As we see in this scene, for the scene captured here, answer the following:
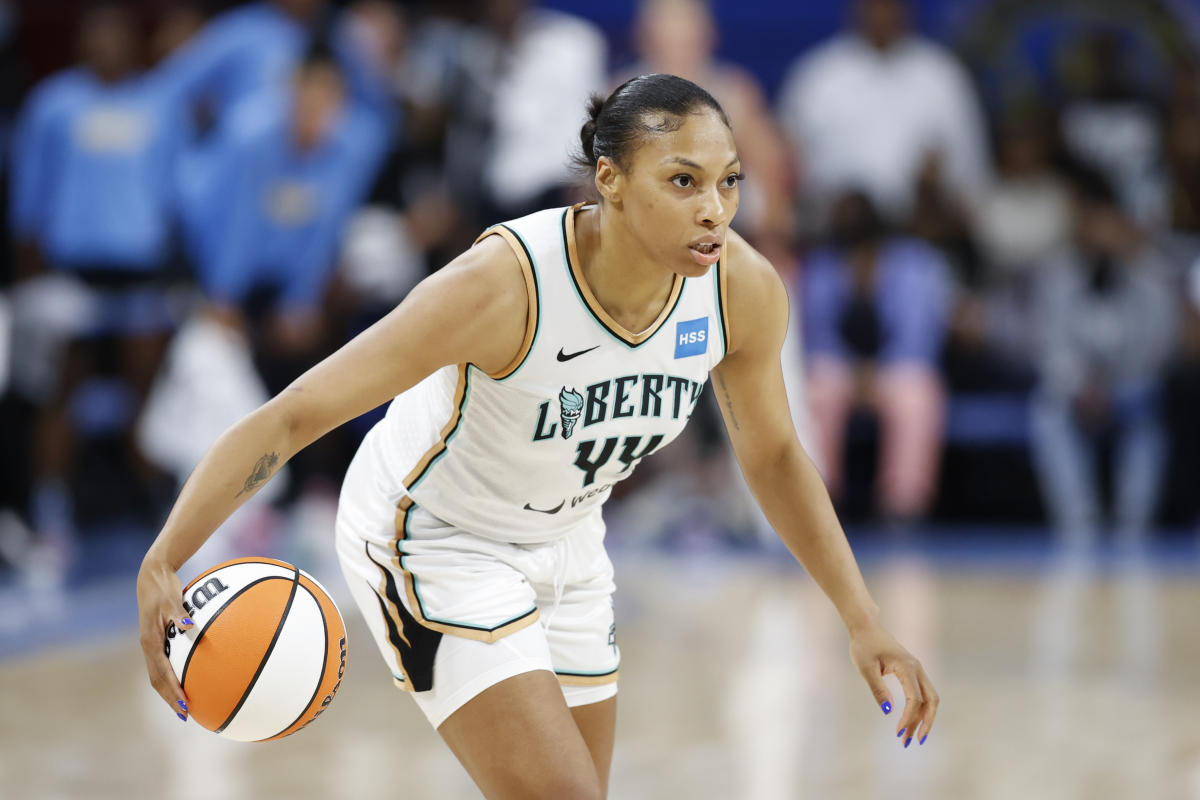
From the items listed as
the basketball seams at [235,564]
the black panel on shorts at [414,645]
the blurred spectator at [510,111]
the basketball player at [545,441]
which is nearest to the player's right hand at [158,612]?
the basketball player at [545,441]

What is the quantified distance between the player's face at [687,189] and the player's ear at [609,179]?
0.18 feet

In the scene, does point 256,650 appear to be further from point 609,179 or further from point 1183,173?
point 1183,173

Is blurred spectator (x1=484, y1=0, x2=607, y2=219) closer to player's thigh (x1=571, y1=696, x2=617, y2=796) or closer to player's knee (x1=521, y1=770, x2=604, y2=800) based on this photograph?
player's thigh (x1=571, y1=696, x2=617, y2=796)

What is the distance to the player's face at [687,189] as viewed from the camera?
9.27ft

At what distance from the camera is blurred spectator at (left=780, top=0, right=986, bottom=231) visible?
367 inches

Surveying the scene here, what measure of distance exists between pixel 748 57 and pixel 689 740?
6389mm

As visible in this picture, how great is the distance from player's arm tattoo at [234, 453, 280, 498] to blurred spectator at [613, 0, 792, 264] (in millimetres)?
5592

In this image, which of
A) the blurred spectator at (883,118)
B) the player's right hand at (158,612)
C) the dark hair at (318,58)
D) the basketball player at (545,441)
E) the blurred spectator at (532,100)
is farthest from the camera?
the blurred spectator at (883,118)

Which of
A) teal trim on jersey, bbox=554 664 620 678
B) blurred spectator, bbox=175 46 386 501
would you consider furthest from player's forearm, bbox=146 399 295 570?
blurred spectator, bbox=175 46 386 501

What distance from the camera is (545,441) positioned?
119 inches

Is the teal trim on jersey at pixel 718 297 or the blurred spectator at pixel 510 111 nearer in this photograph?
the teal trim on jersey at pixel 718 297

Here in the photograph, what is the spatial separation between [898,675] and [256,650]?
120 cm

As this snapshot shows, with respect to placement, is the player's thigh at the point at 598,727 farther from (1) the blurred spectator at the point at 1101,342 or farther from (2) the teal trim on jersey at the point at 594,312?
(1) the blurred spectator at the point at 1101,342

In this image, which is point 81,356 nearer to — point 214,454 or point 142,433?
point 142,433
